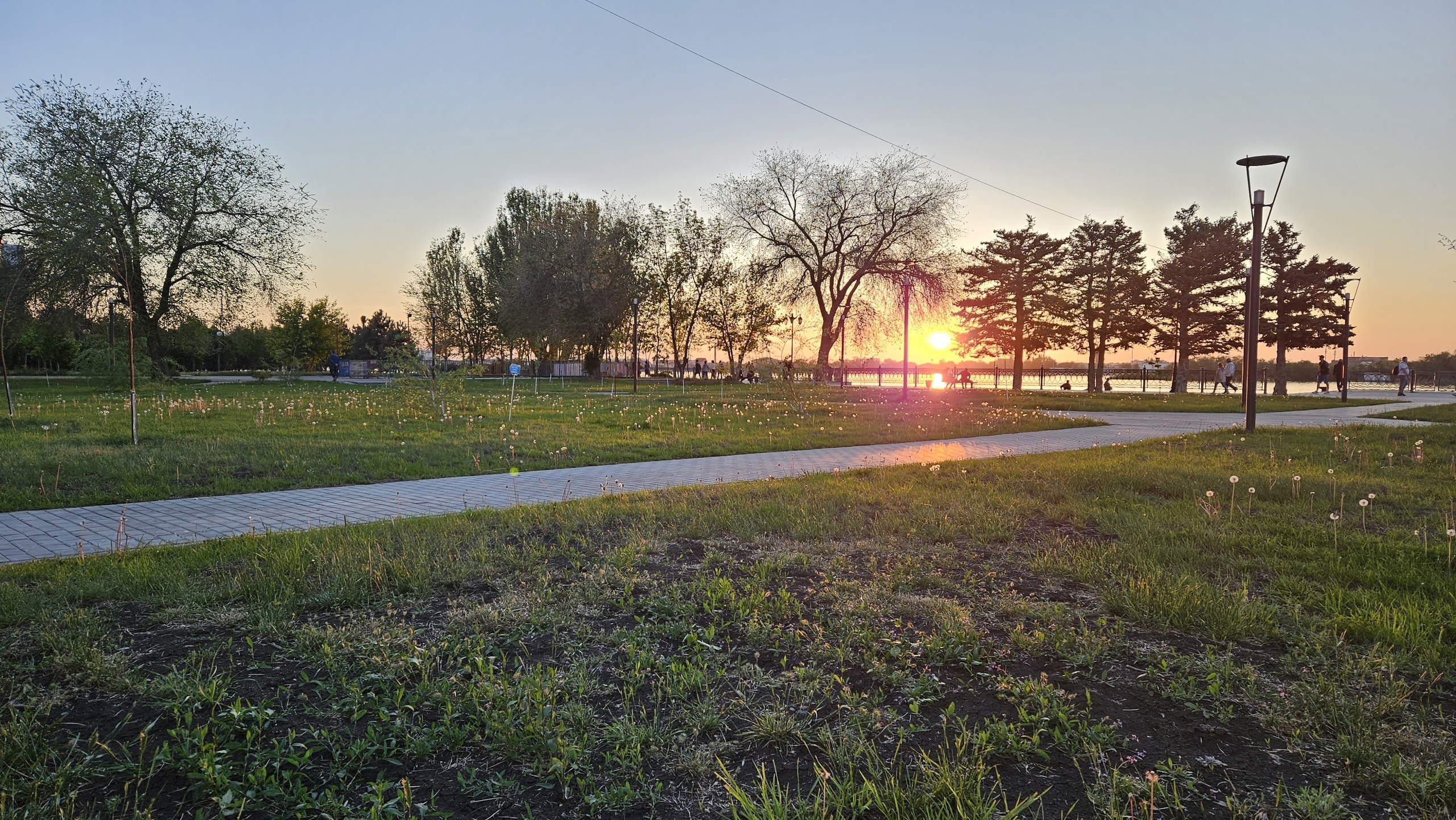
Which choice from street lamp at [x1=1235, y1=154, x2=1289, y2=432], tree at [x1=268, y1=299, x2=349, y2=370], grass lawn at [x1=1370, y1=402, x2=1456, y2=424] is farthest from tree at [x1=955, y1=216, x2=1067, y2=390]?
tree at [x1=268, y1=299, x2=349, y2=370]

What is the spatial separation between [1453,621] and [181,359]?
6511cm

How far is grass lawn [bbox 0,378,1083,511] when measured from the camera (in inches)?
306

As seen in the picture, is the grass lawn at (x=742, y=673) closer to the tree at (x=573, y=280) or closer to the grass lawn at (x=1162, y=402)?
the grass lawn at (x=1162, y=402)

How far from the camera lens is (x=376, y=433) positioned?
38.4 ft

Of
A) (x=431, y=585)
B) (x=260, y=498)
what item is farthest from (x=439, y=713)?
(x=260, y=498)

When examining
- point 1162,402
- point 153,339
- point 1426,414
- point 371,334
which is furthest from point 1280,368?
point 371,334

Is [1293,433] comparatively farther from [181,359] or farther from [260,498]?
[181,359]

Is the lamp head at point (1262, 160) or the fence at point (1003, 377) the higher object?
the lamp head at point (1262, 160)

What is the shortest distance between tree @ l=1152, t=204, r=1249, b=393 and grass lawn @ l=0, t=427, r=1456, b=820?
39.7 metres

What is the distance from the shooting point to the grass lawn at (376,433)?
306 inches

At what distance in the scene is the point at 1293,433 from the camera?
12.8m

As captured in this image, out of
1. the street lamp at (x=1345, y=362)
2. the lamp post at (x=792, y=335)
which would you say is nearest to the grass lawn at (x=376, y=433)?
the lamp post at (x=792, y=335)

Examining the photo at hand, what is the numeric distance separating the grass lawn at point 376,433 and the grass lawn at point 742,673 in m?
3.44

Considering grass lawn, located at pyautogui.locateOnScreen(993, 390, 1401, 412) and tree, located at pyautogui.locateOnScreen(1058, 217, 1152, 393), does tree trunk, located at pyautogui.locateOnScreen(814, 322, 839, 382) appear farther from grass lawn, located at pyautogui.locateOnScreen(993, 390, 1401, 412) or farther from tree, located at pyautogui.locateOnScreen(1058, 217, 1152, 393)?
tree, located at pyautogui.locateOnScreen(1058, 217, 1152, 393)
